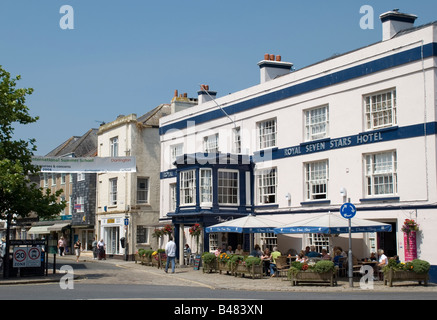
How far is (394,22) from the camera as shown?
86.3ft

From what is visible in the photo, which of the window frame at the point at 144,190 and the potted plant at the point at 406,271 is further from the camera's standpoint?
the window frame at the point at 144,190

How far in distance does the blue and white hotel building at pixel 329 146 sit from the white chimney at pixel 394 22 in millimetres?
51

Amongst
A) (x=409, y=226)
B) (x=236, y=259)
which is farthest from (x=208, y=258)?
(x=409, y=226)

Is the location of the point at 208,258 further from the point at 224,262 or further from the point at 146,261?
the point at 146,261

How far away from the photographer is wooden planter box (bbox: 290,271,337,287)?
70.3 feet

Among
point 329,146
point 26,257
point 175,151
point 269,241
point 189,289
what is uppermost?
point 175,151

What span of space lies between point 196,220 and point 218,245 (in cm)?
252

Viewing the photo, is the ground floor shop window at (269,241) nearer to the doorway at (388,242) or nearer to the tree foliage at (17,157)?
the doorway at (388,242)

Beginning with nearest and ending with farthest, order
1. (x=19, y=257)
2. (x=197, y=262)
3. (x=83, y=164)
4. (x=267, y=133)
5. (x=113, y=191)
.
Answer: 1. (x=19, y=257)
2. (x=197, y=262)
3. (x=267, y=133)
4. (x=83, y=164)
5. (x=113, y=191)

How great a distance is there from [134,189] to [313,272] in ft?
78.5

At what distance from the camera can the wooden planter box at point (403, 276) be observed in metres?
21.0

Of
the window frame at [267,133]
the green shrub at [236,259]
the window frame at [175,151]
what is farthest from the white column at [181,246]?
the green shrub at [236,259]

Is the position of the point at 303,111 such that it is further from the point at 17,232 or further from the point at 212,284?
the point at 17,232

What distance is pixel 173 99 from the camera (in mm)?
43656
